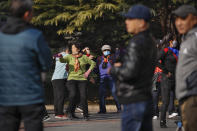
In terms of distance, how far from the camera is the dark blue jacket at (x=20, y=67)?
16.7ft

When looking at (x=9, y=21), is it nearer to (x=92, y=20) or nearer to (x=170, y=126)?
(x=170, y=126)

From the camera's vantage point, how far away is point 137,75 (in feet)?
16.8

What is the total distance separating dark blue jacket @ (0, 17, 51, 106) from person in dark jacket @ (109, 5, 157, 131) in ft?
2.45

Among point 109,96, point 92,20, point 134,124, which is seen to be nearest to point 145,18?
point 134,124

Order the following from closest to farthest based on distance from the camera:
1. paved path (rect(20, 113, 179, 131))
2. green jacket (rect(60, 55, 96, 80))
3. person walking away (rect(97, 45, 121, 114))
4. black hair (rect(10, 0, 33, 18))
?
black hair (rect(10, 0, 33, 18)) < paved path (rect(20, 113, 179, 131)) < green jacket (rect(60, 55, 96, 80)) < person walking away (rect(97, 45, 121, 114))

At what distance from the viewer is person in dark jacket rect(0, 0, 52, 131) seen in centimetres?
510

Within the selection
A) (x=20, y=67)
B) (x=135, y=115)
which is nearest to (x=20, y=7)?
(x=20, y=67)

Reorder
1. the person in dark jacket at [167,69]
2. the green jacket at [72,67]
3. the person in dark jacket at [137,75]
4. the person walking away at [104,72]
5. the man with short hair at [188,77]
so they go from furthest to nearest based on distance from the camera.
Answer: the person walking away at [104,72]
the green jacket at [72,67]
the person in dark jacket at [167,69]
the man with short hair at [188,77]
the person in dark jacket at [137,75]

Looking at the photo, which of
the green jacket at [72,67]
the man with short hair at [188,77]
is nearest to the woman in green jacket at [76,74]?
the green jacket at [72,67]

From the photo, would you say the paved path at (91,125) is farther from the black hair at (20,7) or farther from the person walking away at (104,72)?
the black hair at (20,7)

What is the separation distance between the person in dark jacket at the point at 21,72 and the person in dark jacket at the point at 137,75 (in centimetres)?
73

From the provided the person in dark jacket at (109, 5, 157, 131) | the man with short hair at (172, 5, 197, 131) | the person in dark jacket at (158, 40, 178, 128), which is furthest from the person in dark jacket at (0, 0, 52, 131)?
the person in dark jacket at (158, 40, 178, 128)

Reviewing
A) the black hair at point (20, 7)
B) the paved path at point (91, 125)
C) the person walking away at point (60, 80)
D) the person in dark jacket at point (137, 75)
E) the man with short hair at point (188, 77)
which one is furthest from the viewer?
the person walking away at point (60, 80)

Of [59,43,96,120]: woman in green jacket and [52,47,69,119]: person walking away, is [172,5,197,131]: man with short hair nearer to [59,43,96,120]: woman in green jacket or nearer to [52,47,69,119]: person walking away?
[59,43,96,120]: woman in green jacket
